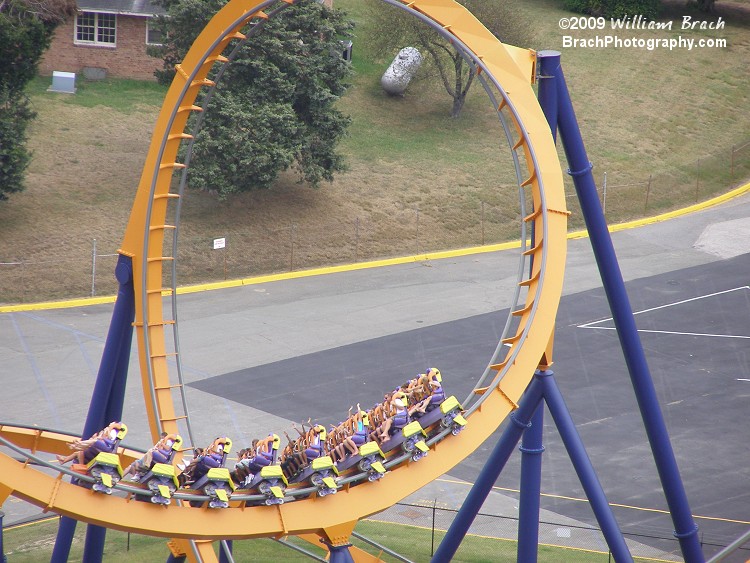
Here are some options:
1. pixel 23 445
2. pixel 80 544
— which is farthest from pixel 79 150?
pixel 23 445

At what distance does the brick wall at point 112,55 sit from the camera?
52.3 m

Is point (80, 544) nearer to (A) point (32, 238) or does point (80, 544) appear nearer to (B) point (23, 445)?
(B) point (23, 445)

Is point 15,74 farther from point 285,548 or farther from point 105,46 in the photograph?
point 285,548

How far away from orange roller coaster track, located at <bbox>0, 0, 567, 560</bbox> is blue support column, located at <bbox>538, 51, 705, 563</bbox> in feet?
4.20

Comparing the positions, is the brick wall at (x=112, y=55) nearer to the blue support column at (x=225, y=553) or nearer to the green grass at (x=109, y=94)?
the green grass at (x=109, y=94)

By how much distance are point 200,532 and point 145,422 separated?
587 inches

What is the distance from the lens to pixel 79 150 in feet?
150

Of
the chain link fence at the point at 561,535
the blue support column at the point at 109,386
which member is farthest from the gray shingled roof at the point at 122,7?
the blue support column at the point at 109,386

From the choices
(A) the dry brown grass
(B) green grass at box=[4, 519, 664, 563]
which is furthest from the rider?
(A) the dry brown grass

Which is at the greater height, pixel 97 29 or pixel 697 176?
pixel 97 29

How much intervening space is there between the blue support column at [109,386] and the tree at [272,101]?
21.2 m

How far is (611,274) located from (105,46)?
3889 centimetres

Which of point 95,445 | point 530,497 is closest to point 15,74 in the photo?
point 530,497

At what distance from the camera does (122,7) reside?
2039 inches
